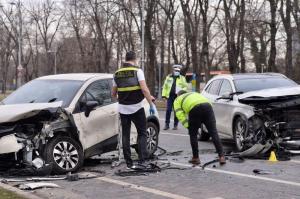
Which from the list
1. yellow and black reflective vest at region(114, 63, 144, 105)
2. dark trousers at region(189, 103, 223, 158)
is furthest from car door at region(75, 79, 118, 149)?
dark trousers at region(189, 103, 223, 158)

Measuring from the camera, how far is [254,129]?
10.7m

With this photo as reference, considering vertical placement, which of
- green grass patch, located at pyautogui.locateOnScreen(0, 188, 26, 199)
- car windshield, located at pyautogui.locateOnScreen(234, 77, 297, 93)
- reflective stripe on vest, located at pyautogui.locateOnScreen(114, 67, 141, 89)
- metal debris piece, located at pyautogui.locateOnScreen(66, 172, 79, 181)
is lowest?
metal debris piece, located at pyautogui.locateOnScreen(66, 172, 79, 181)

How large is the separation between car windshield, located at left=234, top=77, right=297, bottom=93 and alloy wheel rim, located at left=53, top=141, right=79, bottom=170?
4.50 m

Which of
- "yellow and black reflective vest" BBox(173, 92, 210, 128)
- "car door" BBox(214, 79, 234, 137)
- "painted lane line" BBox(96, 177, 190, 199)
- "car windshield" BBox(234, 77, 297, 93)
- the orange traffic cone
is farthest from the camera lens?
"car windshield" BBox(234, 77, 297, 93)

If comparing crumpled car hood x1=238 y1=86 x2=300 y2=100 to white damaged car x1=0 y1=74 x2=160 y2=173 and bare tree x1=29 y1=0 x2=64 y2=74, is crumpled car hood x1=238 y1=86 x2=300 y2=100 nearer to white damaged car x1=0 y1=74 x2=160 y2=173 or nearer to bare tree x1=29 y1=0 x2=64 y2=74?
white damaged car x1=0 y1=74 x2=160 y2=173

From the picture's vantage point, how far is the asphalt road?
7.25 metres

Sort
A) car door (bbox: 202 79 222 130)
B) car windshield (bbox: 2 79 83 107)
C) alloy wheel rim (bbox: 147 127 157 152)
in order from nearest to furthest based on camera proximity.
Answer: car windshield (bbox: 2 79 83 107) < alloy wheel rim (bbox: 147 127 157 152) < car door (bbox: 202 79 222 130)

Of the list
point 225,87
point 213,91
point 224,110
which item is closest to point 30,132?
point 224,110

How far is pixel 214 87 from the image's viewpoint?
44.1 feet

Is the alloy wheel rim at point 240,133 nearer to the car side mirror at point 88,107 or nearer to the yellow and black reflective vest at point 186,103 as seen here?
the yellow and black reflective vest at point 186,103

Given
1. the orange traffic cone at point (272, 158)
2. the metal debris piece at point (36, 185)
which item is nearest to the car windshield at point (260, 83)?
the orange traffic cone at point (272, 158)

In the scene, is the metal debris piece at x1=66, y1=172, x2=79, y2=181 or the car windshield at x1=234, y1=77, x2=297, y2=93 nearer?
the metal debris piece at x1=66, y1=172, x2=79, y2=181

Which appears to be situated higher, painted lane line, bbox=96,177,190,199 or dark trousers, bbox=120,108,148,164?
dark trousers, bbox=120,108,148,164

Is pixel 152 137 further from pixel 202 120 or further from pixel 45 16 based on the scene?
pixel 45 16
